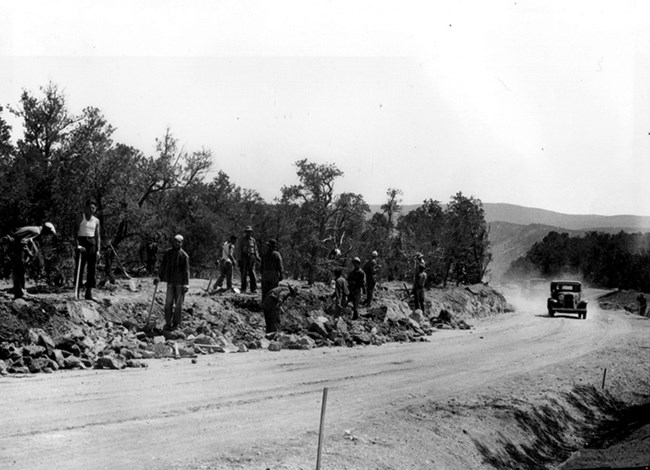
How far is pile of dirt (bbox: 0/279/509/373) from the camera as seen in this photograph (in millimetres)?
11680

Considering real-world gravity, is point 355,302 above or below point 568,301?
above

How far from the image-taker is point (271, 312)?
56.4ft

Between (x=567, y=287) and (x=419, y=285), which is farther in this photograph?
(x=567, y=287)

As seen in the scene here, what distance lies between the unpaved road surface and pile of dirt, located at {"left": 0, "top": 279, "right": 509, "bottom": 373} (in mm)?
616

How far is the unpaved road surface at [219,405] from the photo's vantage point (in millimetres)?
6891

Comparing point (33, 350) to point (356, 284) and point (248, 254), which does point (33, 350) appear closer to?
point (248, 254)

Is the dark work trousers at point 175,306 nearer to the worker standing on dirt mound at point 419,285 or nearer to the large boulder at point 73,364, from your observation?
the large boulder at point 73,364

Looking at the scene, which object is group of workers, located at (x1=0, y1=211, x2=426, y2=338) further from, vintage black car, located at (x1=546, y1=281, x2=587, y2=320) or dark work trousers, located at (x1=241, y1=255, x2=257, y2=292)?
vintage black car, located at (x1=546, y1=281, x2=587, y2=320)

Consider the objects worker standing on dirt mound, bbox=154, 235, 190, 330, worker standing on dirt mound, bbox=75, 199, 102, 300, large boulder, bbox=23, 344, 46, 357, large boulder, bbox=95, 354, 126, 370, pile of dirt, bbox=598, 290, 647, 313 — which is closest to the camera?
large boulder, bbox=23, 344, 46, 357

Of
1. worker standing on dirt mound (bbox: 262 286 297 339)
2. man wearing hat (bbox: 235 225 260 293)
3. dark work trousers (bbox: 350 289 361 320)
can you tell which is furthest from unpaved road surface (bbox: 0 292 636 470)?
man wearing hat (bbox: 235 225 260 293)

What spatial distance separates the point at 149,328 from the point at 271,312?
336 centimetres

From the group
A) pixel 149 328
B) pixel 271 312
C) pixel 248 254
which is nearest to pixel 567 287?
pixel 248 254

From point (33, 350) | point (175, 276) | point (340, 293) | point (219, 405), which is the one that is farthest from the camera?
point (340, 293)

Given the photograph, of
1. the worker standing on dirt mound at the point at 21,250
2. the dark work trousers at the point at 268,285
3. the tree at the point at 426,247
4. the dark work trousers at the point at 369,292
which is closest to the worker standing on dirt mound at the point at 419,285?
the dark work trousers at the point at 369,292
